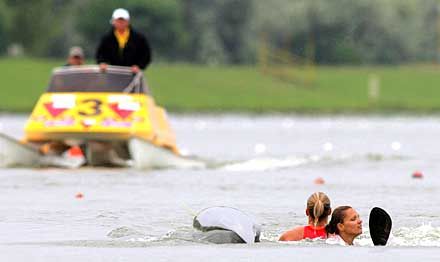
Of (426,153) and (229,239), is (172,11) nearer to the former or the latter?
(426,153)

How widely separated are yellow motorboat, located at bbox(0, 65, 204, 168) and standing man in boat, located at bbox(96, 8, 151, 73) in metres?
0.41

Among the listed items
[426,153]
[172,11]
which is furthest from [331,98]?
A: [426,153]

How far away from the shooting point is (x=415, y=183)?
20.8 metres

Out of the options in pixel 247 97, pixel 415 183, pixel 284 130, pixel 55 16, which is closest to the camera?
pixel 415 183

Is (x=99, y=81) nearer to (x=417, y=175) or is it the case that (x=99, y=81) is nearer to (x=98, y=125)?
(x=98, y=125)

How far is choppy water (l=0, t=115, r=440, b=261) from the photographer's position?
1295 centimetres

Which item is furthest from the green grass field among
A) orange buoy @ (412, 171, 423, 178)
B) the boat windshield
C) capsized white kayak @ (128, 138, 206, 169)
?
orange buoy @ (412, 171, 423, 178)

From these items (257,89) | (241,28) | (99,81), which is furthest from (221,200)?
(241,28)

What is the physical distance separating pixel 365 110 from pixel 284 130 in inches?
779

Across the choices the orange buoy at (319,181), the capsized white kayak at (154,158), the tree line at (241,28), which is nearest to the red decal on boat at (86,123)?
the capsized white kayak at (154,158)

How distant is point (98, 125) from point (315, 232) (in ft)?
33.5

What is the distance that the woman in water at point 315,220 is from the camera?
13555 mm

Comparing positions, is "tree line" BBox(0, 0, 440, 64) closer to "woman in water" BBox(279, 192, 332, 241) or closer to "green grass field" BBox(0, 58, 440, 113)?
"green grass field" BBox(0, 58, 440, 113)

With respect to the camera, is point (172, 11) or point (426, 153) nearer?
A: point (426, 153)
